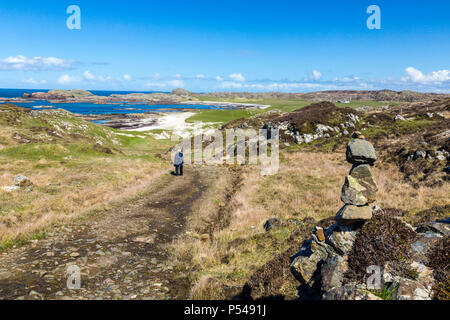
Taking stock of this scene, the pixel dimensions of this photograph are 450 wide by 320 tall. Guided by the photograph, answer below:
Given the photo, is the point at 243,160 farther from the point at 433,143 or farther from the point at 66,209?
the point at 66,209

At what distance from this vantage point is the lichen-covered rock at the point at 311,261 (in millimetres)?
7477

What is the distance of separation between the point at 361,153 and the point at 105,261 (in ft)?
32.3

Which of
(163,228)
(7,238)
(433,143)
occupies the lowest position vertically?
(163,228)

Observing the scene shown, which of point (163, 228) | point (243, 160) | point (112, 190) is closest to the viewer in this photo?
point (163, 228)

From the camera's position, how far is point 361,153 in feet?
25.2

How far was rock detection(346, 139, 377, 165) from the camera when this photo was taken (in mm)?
7633

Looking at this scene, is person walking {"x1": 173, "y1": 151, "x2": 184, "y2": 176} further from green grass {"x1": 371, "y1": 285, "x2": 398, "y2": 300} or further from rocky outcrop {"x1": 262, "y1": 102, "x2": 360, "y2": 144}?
rocky outcrop {"x1": 262, "y1": 102, "x2": 360, "y2": 144}

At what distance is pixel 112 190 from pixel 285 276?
16786 mm

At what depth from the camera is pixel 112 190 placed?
20.7 meters

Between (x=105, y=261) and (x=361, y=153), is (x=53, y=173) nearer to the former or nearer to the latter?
(x=105, y=261)

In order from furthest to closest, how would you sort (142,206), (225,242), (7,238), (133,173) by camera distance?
(133,173), (142,206), (225,242), (7,238)

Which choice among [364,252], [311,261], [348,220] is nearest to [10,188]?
[311,261]

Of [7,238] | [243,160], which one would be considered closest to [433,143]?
[243,160]
